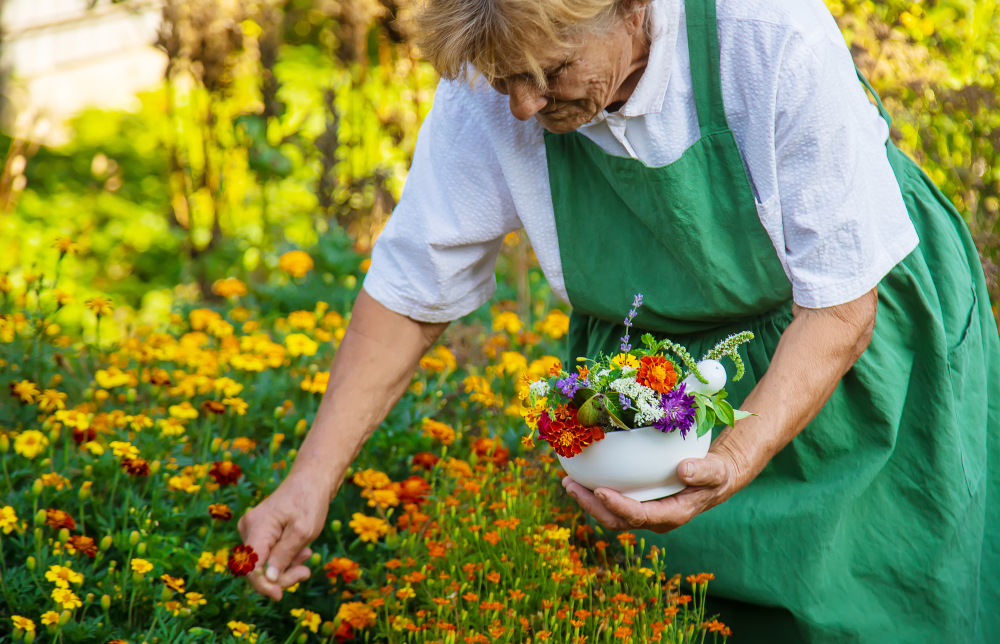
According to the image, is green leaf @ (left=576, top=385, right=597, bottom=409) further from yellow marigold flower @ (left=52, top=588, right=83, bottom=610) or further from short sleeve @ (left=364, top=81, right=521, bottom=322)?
yellow marigold flower @ (left=52, top=588, right=83, bottom=610)

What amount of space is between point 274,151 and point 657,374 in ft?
9.94

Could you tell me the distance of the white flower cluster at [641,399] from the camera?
4.24ft

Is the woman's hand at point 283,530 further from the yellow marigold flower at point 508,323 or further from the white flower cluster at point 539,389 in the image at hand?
the yellow marigold flower at point 508,323

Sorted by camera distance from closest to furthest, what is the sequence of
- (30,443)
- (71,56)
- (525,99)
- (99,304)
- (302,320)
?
(525,99) → (30,443) → (99,304) → (302,320) → (71,56)

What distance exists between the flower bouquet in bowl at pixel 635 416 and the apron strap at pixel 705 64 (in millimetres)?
388

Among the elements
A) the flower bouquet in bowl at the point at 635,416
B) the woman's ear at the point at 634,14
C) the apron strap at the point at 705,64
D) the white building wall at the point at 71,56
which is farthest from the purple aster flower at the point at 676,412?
the white building wall at the point at 71,56

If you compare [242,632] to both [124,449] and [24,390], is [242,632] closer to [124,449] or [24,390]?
[124,449]

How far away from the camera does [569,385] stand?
1.36m

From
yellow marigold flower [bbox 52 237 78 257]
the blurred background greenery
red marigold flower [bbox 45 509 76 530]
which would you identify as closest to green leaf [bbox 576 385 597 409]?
red marigold flower [bbox 45 509 76 530]

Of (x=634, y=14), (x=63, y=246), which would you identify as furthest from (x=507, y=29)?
(x=63, y=246)

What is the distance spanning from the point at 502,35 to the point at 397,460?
48.7 inches

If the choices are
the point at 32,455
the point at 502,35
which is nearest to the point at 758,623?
the point at 502,35

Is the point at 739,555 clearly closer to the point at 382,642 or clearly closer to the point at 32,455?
the point at 382,642

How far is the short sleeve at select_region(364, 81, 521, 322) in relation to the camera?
174cm
